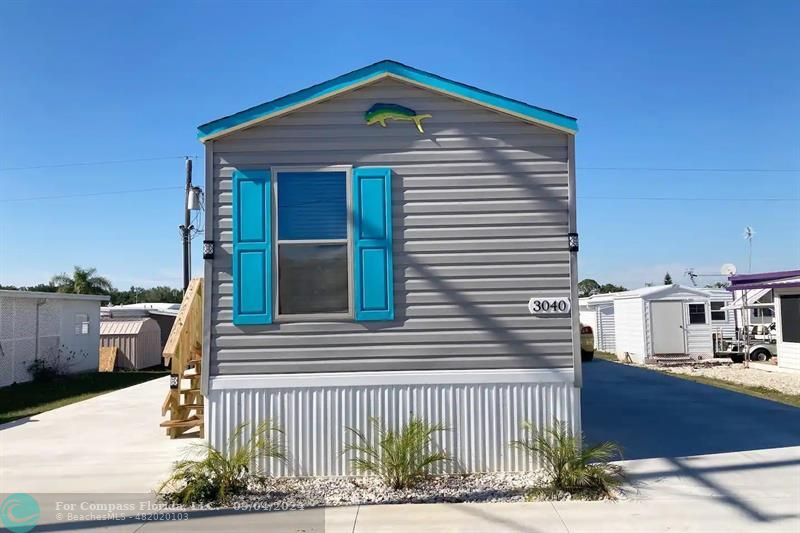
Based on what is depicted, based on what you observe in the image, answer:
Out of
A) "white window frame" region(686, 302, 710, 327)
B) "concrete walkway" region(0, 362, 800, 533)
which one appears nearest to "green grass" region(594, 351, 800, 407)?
"concrete walkway" region(0, 362, 800, 533)

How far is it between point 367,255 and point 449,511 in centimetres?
243

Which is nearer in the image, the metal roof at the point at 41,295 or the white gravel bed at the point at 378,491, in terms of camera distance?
the white gravel bed at the point at 378,491

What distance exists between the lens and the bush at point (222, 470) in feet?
16.9

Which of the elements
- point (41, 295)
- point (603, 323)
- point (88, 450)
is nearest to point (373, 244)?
point (88, 450)

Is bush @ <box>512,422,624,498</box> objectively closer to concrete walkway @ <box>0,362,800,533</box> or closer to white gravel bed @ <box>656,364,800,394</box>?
concrete walkway @ <box>0,362,800,533</box>

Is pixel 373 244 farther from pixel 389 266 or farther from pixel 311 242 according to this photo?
pixel 311 242

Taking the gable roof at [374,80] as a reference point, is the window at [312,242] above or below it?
below

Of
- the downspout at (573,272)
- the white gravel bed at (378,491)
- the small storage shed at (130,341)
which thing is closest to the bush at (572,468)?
the white gravel bed at (378,491)

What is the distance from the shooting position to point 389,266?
5848 mm

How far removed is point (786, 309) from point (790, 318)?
0.28 meters

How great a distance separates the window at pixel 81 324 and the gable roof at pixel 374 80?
15.3m

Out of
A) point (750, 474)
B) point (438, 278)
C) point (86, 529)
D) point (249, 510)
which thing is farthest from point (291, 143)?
point (750, 474)

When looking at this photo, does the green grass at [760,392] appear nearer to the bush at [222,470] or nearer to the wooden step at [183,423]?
the bush at [222,470]

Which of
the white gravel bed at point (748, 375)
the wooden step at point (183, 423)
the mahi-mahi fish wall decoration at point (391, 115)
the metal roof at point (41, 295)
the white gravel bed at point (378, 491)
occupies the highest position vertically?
the mahi-mahi fish wall decoration at point (391, 115)
